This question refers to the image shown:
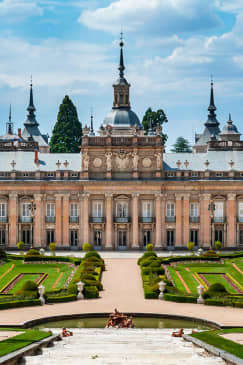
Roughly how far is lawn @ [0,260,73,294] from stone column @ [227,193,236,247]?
1018 inches

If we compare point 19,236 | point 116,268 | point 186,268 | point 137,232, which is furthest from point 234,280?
point 19,236

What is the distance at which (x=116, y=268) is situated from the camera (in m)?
73.2

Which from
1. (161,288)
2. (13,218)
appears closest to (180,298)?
(161,288)

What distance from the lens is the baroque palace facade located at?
9181 cm

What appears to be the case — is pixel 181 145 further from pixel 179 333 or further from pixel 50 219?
pixel 179 333

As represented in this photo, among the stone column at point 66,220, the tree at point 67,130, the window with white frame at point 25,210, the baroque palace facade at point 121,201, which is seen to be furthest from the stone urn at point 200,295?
the tree at point 67,130

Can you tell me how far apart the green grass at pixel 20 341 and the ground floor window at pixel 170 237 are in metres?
53.8

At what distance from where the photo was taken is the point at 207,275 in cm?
6756

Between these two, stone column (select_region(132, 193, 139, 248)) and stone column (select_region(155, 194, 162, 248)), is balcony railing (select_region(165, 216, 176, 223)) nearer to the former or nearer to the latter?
stone column (select_region(155, 194, 162, 248))

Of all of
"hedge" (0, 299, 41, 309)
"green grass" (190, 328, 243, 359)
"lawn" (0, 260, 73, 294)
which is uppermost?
"lawn" (0, 260, 73, 294)

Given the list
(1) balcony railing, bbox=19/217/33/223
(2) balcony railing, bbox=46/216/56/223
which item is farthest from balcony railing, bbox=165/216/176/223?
(1) balcony railing, bbox=19/217/33/223

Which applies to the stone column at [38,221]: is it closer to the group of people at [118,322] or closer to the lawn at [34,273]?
the lawn at [34,273]

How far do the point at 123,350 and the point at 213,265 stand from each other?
138 feet

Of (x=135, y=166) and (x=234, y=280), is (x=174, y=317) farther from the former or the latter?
(x=135, y=166)
